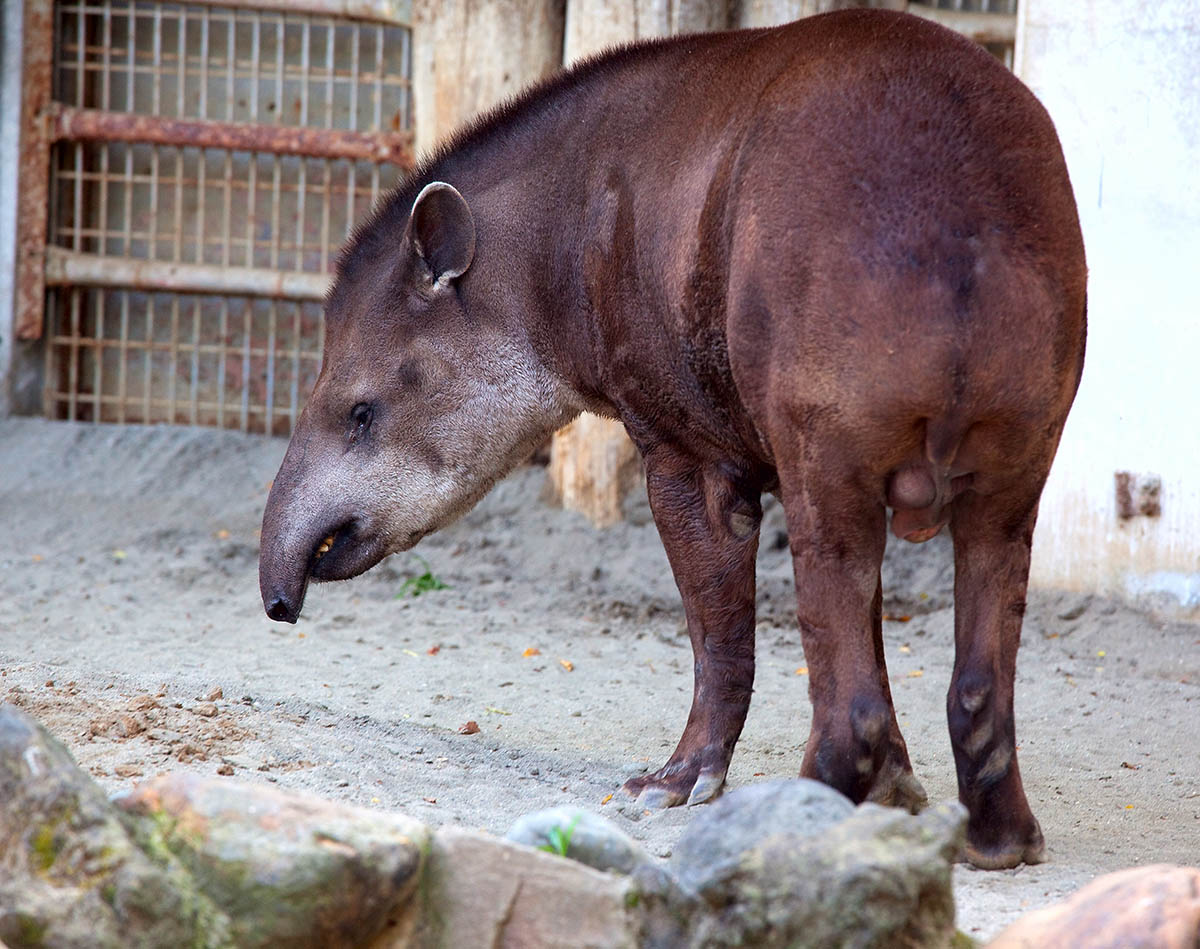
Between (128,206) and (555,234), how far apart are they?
180 inches

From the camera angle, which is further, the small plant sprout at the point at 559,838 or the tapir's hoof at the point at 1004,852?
the tapir's hoof at the point at 1004,852

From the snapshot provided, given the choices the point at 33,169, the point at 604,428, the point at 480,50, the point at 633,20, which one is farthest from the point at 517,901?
the point at 33,169

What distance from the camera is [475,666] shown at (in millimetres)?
5398

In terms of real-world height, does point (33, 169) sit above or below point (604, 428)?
above

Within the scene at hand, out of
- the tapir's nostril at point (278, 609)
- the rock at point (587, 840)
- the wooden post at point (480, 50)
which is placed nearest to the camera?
the rock at point (587, 840)

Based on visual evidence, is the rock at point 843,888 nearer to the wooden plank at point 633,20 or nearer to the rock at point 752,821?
the rock at point 752,821

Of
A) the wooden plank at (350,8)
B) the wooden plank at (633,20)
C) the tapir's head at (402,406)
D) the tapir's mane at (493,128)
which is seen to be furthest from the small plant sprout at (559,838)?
the wooden plank at (350,8)

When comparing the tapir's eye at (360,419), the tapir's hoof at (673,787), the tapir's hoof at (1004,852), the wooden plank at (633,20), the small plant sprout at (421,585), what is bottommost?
the small plant sprout at (421,585)

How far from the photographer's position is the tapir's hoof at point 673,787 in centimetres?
377

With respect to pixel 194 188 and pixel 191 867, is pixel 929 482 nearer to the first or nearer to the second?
pixel 191 867

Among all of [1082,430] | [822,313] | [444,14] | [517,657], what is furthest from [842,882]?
[444,14]

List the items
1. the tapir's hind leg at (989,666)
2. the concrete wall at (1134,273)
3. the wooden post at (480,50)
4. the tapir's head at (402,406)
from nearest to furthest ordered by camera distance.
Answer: the tapir's hind leg at (989,666)
the tapir's head at (402,406)
the concrete wall at (1134,273)
the wooden post at (480,50)

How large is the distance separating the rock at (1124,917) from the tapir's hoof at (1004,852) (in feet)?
2.99

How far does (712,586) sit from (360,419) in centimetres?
108
